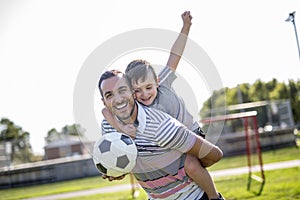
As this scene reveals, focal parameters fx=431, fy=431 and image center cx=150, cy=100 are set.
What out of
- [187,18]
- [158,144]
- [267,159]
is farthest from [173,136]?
[267,159]

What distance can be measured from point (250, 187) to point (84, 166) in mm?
11993

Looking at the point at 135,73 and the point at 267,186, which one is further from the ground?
the point at 135,73

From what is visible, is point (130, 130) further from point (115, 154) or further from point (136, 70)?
point (136, 70)

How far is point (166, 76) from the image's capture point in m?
3.28

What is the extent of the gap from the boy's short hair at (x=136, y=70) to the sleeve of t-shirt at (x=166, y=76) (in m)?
0.25

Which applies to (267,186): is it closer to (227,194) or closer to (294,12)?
(227,194)

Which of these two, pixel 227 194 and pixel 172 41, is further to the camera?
pixel 227 194

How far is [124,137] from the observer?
2.93 m

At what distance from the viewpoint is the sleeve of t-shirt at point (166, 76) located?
128 inches

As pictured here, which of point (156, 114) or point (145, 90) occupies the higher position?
point (145, 90)

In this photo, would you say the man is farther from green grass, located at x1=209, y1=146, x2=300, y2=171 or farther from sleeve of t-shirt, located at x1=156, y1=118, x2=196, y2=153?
green grass, located at x1=209, y1=146, x2=300, y2=171

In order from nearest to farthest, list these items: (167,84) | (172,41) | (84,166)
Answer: (167,84) → (172,41) → (84,166)

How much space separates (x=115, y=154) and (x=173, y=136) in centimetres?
52

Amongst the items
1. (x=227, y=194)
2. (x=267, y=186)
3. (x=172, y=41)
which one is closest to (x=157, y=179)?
(x=172, y=41)
